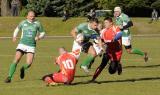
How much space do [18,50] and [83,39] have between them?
6.57 feet

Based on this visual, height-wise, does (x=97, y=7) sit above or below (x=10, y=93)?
below

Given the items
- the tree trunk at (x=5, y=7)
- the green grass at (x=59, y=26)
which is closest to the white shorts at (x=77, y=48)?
the green grass at (x=59, y=26)

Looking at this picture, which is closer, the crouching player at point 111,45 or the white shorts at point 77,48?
the white shorts at point 77,48

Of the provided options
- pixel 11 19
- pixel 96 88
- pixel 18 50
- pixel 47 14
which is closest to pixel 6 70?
pixel 18 50

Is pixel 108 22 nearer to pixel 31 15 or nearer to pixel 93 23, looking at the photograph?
pixel 93 23

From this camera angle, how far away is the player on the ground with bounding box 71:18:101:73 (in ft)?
59.8

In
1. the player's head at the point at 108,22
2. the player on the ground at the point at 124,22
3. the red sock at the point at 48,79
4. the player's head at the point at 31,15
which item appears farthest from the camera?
the player on the ground at the point at 124,22

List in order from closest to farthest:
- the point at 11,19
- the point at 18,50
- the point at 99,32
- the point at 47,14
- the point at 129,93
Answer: the point at 129,93 → the point at 18,50 → the point at 99,32 → the point at 11,19 → the point at 47,14

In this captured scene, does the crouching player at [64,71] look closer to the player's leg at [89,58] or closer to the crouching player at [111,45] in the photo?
the crouching player at [111,45]

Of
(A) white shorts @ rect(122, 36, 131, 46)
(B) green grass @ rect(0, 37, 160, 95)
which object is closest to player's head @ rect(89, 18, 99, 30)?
(B) green grass @ rect(0, 37, 160, 95)

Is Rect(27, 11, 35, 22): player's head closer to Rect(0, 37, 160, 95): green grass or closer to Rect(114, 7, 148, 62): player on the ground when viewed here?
Rect(0, 37, 160, 95): green grass

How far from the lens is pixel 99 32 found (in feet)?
63.8

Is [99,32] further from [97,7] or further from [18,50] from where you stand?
[97,7]

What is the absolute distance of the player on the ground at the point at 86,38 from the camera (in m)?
18.2
